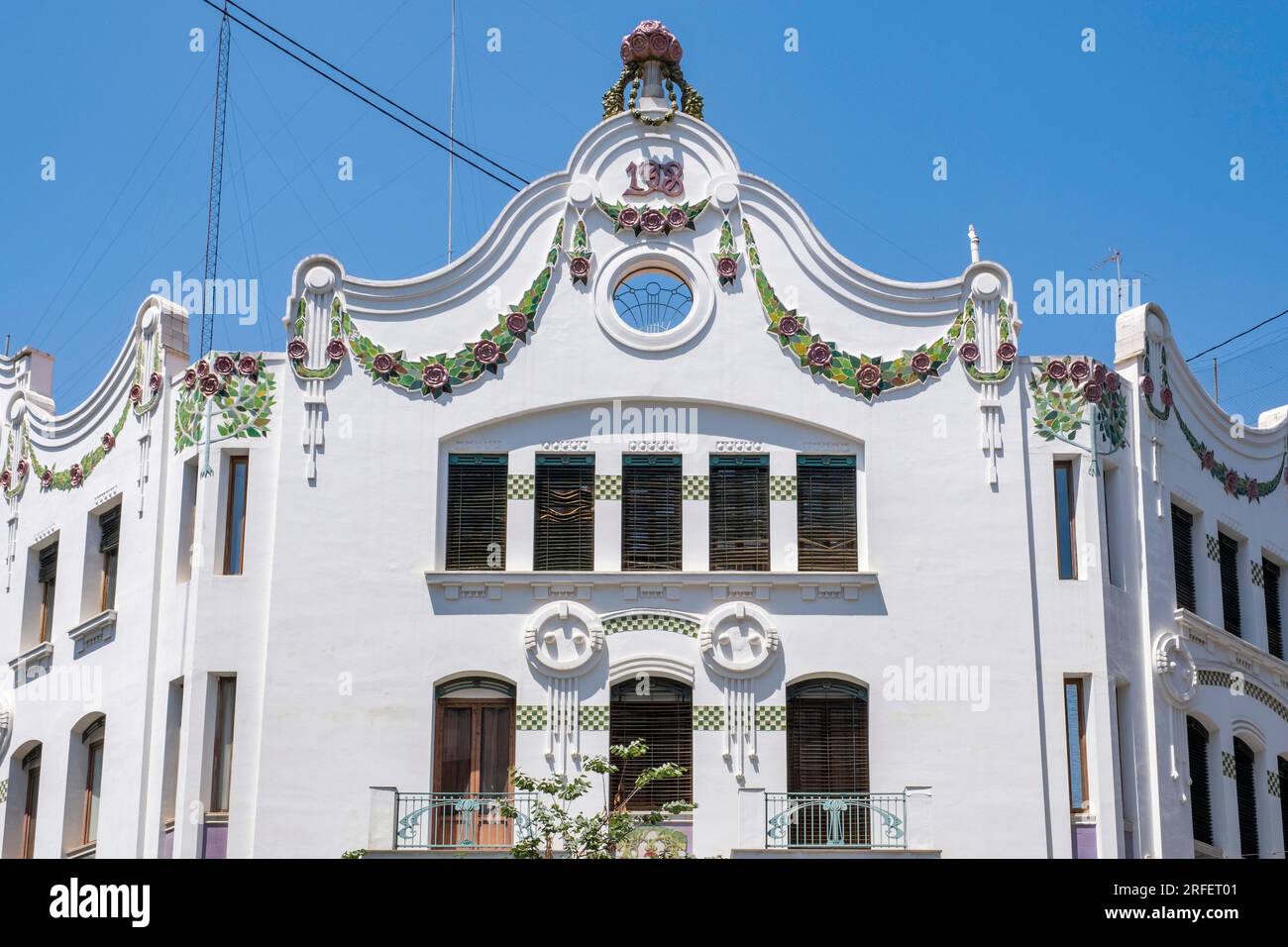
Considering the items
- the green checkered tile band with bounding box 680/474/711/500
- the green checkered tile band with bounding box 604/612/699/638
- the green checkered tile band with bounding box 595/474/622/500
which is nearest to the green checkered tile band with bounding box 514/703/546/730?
the green checkered tile band with bounding box 604/612/699/638

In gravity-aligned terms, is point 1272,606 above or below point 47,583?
below

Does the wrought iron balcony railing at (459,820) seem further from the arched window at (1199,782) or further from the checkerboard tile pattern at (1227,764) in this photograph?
the checkerboard tile pattern at (1227,764)

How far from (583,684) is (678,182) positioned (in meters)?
8.38

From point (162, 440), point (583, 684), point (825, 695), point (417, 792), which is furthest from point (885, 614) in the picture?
point (162, 440)

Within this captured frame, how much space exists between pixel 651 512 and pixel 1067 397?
6.88 m

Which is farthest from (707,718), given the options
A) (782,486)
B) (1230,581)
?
(1230,581)

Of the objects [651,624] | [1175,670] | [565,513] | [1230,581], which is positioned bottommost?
[1175,670]

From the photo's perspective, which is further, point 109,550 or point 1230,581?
point 1230,581

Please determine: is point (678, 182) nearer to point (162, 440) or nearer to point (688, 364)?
point (688, 364)

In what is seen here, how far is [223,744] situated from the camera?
34375mm

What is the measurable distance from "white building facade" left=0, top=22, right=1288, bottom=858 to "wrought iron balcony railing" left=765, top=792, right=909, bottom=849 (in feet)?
0.23

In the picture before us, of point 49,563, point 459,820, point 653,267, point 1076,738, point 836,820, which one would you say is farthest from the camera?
point 49,563

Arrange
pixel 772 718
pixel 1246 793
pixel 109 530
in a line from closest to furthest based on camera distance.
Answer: pixel 772 718, pixel 1246 793, pixel 109 530

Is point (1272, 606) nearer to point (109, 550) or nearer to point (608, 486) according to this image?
point (608, 486)
